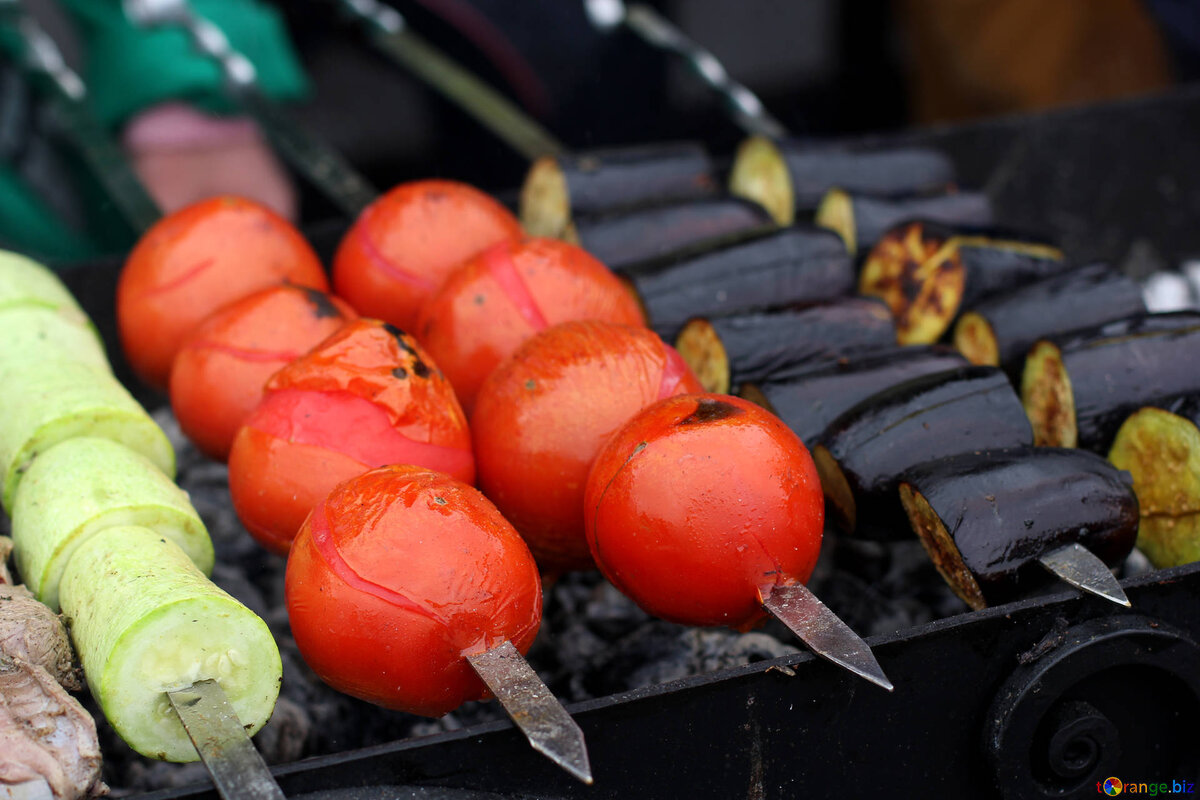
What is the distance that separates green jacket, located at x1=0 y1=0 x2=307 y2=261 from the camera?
143 inches

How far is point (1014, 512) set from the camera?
1749 mm

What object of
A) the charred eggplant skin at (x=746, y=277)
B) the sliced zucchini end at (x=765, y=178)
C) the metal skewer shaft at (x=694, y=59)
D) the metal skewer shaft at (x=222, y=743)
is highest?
the metal skewer shaft at (x=694, y=59)

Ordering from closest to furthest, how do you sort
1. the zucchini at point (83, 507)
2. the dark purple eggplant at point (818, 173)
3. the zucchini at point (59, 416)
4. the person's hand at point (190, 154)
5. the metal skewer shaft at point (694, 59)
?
1. the zucchini at point (83, 507)
2. the zucchini at point (59, 416)
3. the dark purple eggplant at point (818, 173)
4. the metal skewer shaft at point (694, 59)
5. the person's hand at point (190, 154)

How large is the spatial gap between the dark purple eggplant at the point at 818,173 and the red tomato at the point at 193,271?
1.45 metres

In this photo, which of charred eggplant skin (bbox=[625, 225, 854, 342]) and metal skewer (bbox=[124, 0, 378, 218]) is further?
metal skewer (bbox=[124, 0, 378, 218])

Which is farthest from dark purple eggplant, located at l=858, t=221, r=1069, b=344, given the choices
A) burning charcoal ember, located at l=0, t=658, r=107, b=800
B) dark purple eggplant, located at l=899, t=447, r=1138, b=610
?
burning charcoal ember, located at l=0, t=658, r=107, b=800

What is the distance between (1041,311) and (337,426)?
1.67m

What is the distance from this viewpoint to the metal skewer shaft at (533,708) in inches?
50.1

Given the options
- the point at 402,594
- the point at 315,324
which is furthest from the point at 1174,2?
the point at 402,594

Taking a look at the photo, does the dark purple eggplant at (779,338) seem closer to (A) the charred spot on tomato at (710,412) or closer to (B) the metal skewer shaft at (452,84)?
(A) the charred spot on tomato at (710,412)

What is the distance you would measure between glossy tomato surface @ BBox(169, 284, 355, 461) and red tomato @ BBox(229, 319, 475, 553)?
0.81 ft

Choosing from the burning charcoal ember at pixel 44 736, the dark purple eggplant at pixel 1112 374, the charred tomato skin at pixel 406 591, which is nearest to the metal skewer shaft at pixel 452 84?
the dark purple eggplant at pixel 1112 374

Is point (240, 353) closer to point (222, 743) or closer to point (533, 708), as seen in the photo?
point (222, 743)

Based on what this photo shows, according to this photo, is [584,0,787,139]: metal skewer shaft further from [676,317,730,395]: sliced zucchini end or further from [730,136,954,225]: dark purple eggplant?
[676,317,730,395]: sliced zucchini end
